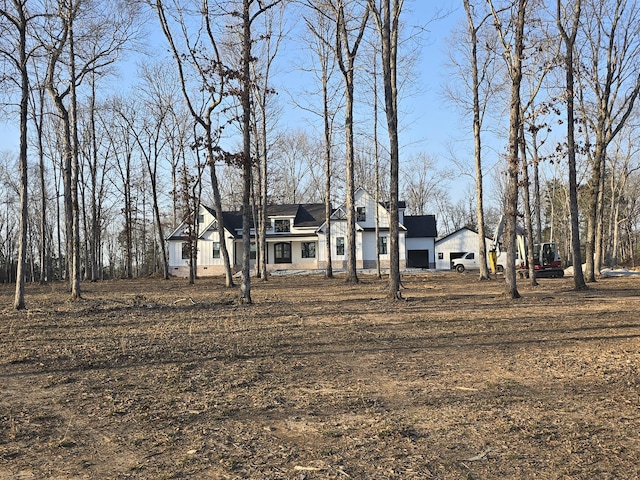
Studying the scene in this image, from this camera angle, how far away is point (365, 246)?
44688 mm

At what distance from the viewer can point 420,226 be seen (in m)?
48.4

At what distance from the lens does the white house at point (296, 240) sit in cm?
4409

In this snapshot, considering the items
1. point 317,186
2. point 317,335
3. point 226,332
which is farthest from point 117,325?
point 317,186

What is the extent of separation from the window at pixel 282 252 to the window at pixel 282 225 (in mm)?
1247

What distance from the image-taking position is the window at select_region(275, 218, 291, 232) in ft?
150

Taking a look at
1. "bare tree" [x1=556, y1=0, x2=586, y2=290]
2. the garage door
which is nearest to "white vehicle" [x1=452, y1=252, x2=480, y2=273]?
the garage door

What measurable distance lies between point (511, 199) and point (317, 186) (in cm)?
4202

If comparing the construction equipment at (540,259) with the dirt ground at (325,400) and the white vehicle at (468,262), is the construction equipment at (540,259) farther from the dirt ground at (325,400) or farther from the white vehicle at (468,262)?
the dirt ground at (325,400)

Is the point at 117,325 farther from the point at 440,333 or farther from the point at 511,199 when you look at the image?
the point at 511,199

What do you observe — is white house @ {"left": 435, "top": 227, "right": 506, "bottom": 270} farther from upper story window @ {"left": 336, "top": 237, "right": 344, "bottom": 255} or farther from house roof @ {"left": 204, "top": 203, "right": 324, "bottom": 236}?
house roof @ {"left": 204, "top": 203, "right": 324, "bottom": 236}

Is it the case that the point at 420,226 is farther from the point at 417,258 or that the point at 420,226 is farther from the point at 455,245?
the point at 455,245

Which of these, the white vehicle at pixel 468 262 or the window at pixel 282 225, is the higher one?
the window at pixel 282 225

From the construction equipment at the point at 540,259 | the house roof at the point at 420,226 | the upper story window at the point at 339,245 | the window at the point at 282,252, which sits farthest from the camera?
the house roof at the point at 420,226

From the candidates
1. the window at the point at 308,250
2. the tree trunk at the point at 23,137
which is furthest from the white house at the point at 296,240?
the tree trunk at the point at 23,137
